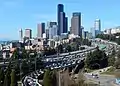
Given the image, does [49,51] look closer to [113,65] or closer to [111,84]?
[113,65]

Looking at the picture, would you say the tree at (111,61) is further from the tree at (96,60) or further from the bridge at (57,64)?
the bridge at (57,64)

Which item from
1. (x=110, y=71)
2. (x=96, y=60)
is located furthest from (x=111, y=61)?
(x=110, y=71)

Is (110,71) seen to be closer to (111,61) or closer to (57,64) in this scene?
(111,61)

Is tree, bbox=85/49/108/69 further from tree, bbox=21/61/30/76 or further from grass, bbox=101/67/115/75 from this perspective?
tree, bbox=21/61/30/76

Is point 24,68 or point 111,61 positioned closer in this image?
point 24,68

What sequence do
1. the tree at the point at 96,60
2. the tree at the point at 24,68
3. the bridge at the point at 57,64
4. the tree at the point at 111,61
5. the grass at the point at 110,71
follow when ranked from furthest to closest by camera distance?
the tree at the point at 96,60
the tree at the point at 111,61
the grass at the point at 110,71
the tree at the point at 24,68
the bridge at the point at 57,64

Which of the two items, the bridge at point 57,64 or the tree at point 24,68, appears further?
the tree at point 24,68

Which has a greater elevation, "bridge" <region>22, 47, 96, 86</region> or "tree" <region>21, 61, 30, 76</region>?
"tree" <region>21, 61, 30, 76</region>

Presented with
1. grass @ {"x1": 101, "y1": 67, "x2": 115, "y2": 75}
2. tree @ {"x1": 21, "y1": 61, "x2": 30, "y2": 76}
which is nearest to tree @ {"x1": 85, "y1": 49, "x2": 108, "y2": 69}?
grass @ {"x1": 101, "y1": 67, "x2": 115, "y2": 75}

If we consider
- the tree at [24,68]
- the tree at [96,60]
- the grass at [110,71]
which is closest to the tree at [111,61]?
the tree at [96,60]

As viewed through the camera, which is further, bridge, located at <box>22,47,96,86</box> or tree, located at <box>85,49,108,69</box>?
tree, located at <box>85,49,108,69</box>

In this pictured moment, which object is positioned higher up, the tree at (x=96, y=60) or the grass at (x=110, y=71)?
the tree at (x=96, y=60)

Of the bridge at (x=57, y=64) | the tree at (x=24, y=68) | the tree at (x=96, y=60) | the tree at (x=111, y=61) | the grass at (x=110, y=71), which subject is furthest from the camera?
the tree at (x=96, y=60)
